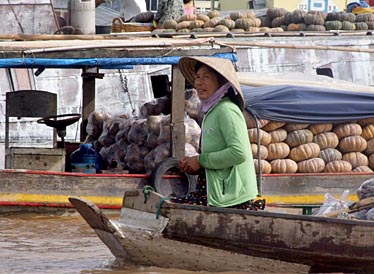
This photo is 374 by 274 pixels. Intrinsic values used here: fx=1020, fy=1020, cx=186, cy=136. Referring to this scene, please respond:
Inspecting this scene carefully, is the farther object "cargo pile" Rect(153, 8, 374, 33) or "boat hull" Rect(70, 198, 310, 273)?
"cargo pile" Rect(153, 8, 374, 33)

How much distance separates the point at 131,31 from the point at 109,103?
2.70 m

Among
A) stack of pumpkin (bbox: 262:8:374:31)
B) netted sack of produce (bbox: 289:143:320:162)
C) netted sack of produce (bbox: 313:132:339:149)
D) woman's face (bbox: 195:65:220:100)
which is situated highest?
woman's face (bbox: 195:65:220:100)

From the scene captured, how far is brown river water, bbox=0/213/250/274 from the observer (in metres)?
8.45

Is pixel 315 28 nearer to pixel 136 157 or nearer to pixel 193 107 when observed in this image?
pixel 193 107

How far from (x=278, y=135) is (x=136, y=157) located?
5.66ft

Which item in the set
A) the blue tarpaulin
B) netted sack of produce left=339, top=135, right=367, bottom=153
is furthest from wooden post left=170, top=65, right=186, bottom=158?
netted sack of produce left=339, top=135, right=367, bottom=153

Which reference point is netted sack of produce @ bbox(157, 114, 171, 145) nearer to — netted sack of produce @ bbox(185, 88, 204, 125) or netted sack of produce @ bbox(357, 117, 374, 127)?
netted sack of produce @ bbox(185, 88, 204, 125)

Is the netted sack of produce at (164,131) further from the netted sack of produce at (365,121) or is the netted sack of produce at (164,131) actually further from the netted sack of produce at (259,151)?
the netted sack of produce at (365,121)

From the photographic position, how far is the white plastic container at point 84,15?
23.6m

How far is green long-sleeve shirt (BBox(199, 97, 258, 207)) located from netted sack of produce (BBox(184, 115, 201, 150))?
14.7ft

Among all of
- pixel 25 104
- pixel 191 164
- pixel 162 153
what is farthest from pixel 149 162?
pixel 191 164

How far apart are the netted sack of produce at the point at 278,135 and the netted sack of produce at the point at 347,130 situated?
674 mm

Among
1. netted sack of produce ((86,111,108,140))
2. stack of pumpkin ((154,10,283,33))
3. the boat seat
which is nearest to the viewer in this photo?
the boat seat

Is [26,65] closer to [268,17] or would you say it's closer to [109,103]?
[109,103]
